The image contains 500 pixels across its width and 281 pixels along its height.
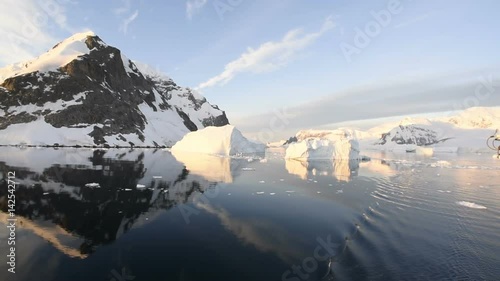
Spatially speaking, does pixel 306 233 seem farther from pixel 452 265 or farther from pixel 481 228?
pixel 481 228

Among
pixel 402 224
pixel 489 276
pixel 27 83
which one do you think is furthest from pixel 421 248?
pixel 27 83

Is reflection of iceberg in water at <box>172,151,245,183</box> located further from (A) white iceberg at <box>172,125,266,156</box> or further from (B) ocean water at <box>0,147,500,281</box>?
(A) white iceberg at <box>172,125,266,156</box>

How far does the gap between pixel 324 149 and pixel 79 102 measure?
97.6m

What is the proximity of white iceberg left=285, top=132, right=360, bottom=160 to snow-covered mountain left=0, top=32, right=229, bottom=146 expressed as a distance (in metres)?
74.8

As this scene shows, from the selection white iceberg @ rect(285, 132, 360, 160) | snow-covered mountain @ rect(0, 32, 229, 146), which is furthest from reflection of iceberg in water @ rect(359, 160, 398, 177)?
snow-covered mountain @ rect(0, 32, 229, 146)

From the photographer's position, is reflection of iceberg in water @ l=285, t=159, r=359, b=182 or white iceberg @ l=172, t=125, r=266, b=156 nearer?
reflection of iceberg in water @ l=285, t=159, r=359, b=182

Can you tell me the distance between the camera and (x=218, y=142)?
67500 mm

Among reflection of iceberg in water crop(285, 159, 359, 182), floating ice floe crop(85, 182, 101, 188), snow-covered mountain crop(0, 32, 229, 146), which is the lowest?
reflection of iceberg in water crop(285, 159, 359, 182)

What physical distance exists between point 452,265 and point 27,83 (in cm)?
13538

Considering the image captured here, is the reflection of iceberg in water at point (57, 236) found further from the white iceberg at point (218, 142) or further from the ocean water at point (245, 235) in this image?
the white iceberg at point (218, 142)

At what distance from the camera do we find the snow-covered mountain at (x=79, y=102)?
311 ft

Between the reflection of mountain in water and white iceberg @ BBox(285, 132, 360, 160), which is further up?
white iceberg @ BBox(285, 132, 360, 160)

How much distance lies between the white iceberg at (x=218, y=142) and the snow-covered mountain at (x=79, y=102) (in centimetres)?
4294

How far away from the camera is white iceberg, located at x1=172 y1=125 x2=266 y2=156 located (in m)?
66.8
